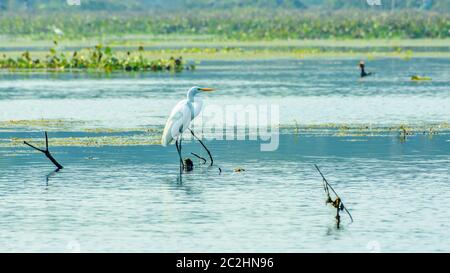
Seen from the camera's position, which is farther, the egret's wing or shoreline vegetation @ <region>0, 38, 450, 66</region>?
shoreline vegetation @ <region>0, 38, 450, 66</region>

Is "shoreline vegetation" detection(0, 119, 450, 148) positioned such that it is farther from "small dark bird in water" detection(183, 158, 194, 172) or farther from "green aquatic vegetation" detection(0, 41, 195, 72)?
"green aquatic vegetation" detection(0, 41, 195, 72)

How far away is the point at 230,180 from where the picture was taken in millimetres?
19969

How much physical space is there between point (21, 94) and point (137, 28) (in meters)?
58.5

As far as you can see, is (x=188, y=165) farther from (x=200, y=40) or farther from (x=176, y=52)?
(x=200, y=40)

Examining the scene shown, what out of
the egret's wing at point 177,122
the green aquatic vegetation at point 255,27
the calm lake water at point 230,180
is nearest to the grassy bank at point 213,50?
the green aquatic vegetation at point 255,27

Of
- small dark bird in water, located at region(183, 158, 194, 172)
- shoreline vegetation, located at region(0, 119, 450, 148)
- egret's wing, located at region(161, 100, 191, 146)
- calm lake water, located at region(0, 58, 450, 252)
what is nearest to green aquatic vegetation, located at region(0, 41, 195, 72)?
calm lake water, located at region(0, 58, 450, 252)

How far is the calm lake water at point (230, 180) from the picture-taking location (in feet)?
50.8

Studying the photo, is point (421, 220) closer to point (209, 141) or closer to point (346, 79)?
point (209, 141)

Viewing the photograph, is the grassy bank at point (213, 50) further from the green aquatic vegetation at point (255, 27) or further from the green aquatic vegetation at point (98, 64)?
the green aquatic vegetation at point (255, 27)

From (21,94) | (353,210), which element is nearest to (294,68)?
(21,94)

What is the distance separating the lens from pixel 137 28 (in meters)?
97.0

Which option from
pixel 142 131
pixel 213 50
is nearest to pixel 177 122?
pixel 142 131

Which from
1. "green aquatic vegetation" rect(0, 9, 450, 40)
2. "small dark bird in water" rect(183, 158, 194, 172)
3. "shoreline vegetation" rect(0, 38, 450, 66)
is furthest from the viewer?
"green aquatic vegetation" rect(0, 9, 450, 40)

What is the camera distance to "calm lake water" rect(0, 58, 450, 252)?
15.5 m
